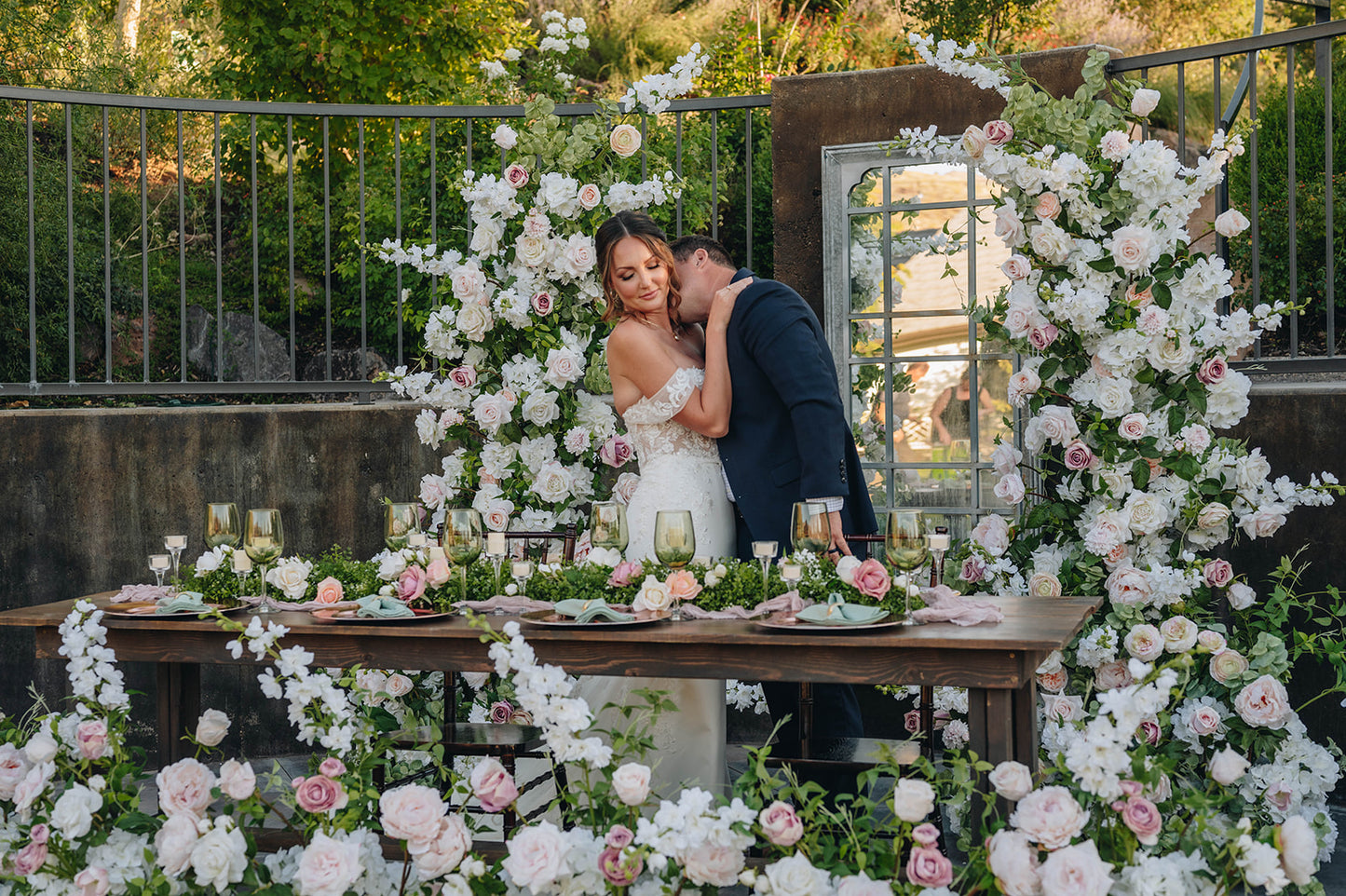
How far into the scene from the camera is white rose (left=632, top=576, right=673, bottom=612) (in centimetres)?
263

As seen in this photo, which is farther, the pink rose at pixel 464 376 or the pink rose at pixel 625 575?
the pink rose at pixel 464 376

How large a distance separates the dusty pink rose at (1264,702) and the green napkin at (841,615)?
4.56 ft

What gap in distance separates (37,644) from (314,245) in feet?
22.4

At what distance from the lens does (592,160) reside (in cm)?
434

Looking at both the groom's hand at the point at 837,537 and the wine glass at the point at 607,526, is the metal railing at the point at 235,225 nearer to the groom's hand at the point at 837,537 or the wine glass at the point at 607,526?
the groom's hand at the point at 837,537

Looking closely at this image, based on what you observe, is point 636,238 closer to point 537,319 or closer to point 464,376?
point 537,319

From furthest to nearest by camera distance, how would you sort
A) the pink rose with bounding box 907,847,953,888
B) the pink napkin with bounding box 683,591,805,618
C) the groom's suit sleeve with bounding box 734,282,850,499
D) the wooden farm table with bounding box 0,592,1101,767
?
the groom's suit sleeve with bounding box 734,282,850,499, the pink napkin with bounding box 683,591,805,618, the wooden farm table with bounding box 0,592,1101,767, the pink rose with bounding box 907,847,953,888

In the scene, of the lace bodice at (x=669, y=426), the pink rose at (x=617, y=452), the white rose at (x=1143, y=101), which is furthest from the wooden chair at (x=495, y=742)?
the white rose at (x=1143, y=101)

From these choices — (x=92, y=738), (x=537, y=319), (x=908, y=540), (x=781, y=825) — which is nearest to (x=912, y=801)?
(x=781, y=825)

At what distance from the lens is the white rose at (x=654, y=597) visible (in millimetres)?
2631

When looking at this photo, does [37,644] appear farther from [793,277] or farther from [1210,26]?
[1210,26]

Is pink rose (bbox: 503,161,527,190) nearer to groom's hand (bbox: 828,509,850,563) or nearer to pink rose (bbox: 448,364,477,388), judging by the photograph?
pink rose (bbox: 448,364,477,388)

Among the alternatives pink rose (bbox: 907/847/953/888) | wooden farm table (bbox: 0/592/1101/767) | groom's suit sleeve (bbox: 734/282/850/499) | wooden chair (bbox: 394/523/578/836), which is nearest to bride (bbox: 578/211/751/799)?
groom's suit sleeve (bbox: 734/282/850/499)

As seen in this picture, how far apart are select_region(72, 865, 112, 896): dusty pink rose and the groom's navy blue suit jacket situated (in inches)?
70.8
